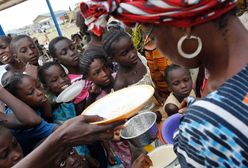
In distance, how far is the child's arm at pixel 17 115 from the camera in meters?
2.03

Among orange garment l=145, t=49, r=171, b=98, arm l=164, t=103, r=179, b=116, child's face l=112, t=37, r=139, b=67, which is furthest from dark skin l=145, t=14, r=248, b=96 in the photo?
orange garment l=145, t=49, r=171, b=98

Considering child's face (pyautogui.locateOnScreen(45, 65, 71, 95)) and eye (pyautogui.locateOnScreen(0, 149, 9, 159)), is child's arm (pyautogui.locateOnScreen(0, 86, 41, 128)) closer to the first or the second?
eye (pyautogui.locateOnScreen(0, 149, 9, 159))

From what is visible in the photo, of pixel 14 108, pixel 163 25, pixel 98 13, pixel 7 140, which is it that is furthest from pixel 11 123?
pixel 163 25

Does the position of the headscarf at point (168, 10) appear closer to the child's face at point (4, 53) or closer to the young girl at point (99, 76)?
the young girl at point (99, 76)

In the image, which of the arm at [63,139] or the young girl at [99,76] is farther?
the young girl at [99,76]

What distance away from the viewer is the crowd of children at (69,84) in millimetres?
2053

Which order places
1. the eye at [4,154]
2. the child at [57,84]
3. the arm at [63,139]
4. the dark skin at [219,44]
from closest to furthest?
1. the dark skin at [219,44]
2. the arm at [63,139]
3. the eye at [4,154]
4. the child at [57,84]

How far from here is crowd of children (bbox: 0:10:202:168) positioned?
2.05 meters

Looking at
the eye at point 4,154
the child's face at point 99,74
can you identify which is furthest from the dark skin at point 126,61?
Result: the eye at point 4,154

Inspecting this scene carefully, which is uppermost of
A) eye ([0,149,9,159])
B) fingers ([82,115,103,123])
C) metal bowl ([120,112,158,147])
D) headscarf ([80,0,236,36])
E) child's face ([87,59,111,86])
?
headscarf ([80,0,236,36])

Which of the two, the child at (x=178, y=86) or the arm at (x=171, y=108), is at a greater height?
the child at (x=178, y=86)

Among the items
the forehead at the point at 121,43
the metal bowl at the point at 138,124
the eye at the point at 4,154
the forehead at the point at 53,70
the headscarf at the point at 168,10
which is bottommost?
the metal bowl at the point at 138,124

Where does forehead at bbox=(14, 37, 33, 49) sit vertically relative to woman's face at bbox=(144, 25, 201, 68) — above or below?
below

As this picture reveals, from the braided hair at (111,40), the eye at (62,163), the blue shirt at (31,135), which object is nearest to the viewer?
the eye at (62,163)
